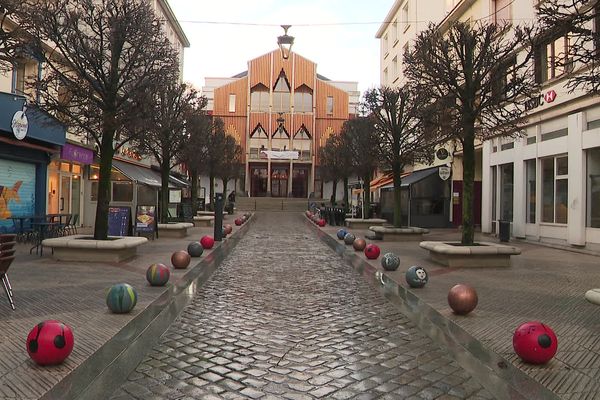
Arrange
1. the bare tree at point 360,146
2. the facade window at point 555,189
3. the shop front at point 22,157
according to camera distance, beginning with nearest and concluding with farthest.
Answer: the shop front at point 22,157 → the facade window at point 555,189 → the bare tree at point 360,146

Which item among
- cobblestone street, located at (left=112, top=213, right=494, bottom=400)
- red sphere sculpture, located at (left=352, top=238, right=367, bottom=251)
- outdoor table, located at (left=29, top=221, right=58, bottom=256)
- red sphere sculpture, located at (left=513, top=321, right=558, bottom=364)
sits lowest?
cobblestone street, located at (left=112, top=213, right=494, bottom=400)

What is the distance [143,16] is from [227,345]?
333 inches

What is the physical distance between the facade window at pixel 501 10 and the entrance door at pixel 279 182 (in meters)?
43.6

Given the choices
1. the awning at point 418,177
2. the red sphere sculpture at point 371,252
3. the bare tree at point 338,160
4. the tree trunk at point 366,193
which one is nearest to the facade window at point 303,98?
the bare tree at point 338,160

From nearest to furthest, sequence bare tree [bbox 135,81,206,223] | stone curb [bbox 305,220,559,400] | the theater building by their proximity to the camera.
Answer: stone curb [bbox 305,220,559,400] < bare tree [bbox 135,81,206,223] < the theater building

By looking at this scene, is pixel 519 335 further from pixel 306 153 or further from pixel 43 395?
pixel 306 153

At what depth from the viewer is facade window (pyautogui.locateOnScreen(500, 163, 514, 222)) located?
21.6 metres

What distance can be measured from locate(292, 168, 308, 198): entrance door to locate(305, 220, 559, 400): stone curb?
2179 inches

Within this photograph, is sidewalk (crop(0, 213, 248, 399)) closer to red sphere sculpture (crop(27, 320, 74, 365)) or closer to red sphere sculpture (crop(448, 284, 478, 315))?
red sphere sculpture (crop(27, 320, 74, 365))

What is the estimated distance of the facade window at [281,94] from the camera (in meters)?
62.9

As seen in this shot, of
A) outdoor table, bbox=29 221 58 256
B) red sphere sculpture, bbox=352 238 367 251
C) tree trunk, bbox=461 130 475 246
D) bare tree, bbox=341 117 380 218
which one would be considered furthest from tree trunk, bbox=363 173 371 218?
outdoor table, bbox=29 221 58 256

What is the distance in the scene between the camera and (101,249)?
11641 mm

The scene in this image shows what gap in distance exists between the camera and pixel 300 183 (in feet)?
214

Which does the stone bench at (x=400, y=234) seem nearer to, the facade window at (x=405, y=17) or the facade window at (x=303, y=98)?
the facade window at (x=405, y=17)
